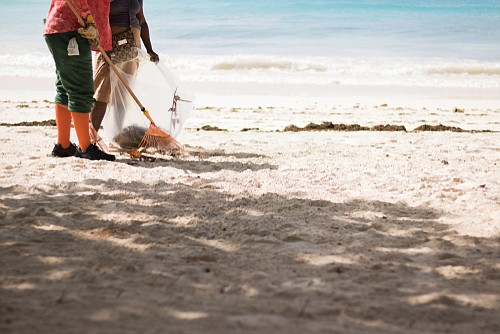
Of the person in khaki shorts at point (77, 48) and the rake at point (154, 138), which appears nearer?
the person in khaki shorts at point (77, 48)

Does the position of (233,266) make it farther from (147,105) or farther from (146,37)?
(146,37)

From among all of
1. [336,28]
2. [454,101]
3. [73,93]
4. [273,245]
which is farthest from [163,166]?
[336,28]

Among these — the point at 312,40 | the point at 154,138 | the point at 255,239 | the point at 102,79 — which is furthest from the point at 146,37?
the point at 312,40

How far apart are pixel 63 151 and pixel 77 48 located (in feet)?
3.53

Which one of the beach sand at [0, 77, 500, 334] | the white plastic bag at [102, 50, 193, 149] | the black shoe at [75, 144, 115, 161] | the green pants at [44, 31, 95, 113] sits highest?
the green pants at [44, 31, 95, 113]

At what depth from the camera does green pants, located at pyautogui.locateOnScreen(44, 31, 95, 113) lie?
578 centimetres

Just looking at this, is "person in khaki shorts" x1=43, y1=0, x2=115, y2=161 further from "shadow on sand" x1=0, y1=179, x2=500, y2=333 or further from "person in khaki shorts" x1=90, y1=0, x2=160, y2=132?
"shadow on sand" x1=0, y1=179, x2=500, y2=333

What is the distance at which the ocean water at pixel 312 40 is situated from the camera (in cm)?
1966

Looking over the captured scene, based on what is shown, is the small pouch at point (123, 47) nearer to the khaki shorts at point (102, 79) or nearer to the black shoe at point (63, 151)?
the khaki shorts at point (102, 79)

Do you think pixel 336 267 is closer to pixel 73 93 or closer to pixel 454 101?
pixel 73 93

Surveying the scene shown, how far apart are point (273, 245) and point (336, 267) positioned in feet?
1.58

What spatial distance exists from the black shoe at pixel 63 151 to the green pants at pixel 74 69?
54 cm

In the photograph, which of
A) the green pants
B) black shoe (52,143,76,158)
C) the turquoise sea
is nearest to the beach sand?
black shoe (52,143,76,158)

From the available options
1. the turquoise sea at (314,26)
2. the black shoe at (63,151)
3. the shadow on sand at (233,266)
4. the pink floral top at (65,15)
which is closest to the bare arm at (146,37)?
the pink floral top at (65,15)
